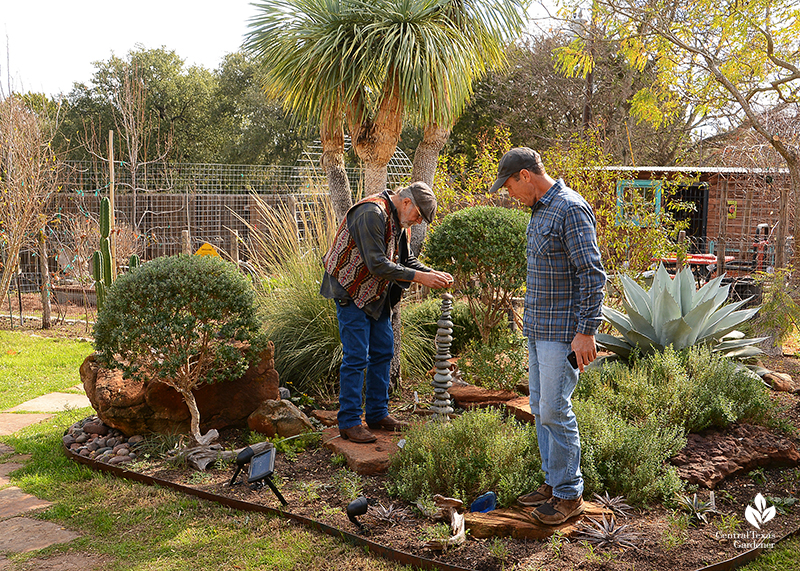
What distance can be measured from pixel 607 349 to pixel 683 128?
15454mm

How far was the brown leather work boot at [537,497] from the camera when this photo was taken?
10.4 ft

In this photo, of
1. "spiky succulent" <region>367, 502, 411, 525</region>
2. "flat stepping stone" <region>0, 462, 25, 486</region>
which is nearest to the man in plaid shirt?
"spiky succulent" <region>367, 502, 411, 525</region>

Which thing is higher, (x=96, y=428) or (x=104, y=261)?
(x=104, y=261)

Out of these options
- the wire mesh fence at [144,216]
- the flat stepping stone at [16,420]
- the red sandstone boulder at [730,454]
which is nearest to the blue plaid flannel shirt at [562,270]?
the red sandstone boulder at [730,454]

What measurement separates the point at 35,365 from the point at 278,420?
402 cm

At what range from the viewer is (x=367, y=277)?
4.09 metres

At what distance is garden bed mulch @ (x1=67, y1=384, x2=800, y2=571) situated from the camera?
9.21ft

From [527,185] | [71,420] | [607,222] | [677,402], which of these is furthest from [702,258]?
[71,420]

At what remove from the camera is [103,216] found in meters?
6.89

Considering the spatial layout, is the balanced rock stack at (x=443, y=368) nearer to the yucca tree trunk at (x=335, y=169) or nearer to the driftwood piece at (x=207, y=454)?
the driftwood piece at (x=207, y=454)

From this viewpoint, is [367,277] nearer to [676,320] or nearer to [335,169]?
[335,169]

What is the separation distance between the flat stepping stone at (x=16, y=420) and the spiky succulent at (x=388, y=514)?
340 centimetres

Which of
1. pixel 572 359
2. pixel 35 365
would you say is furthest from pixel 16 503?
pixel 35 365

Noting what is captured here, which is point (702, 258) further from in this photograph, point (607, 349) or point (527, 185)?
point (527, 185)
